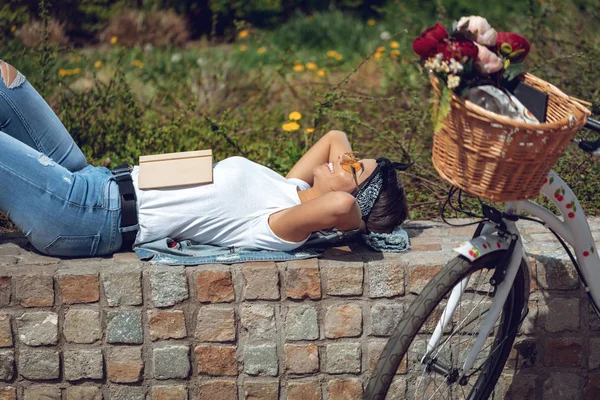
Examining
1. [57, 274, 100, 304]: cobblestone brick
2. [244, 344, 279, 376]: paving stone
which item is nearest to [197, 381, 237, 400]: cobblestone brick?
[244, 344, 279, 376]: paving stone

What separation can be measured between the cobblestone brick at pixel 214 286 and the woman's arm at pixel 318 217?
277 millimetres

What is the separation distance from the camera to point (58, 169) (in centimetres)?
333

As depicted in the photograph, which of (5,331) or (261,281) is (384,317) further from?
(5,331)

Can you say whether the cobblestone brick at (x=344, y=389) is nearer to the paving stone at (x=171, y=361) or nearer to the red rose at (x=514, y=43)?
the paving stone at (x=171, y=361)

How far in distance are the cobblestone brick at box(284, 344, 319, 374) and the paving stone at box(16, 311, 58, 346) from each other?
93cm

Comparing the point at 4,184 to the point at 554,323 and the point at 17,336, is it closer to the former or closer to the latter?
the point at 17,336

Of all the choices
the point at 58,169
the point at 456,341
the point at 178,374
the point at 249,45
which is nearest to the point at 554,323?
the point at 456,341

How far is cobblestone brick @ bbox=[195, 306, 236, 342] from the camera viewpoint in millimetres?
3213

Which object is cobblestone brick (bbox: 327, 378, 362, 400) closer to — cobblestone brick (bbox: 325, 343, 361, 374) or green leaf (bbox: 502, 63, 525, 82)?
cobblestone brick (bbox: 325, 343, 361, 374)

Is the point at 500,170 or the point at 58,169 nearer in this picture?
the point at 500,170

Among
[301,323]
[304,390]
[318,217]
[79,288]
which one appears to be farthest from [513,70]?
[79,288]

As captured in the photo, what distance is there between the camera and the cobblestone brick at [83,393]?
3299 mm

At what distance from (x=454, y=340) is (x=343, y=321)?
477 mm

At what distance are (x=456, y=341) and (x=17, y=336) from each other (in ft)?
5.65
